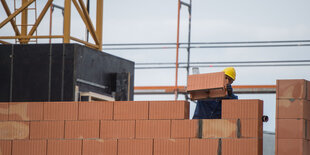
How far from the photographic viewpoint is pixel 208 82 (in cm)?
847

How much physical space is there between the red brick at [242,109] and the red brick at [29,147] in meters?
2.53

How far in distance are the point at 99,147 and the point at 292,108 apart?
2.56m

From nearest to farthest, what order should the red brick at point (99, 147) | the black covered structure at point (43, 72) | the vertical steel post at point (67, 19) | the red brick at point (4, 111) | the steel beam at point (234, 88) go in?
the red brick at point (99, 147) < the red brick at point (4, 111) < the black covered structure at point (43, 72) < the vertical steel post at point (67, 19) < the steel beam at point (234, 88)

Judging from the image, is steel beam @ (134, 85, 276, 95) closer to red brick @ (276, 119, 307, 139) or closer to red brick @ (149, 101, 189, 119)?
red brick @ (149, 101, 189, 119)

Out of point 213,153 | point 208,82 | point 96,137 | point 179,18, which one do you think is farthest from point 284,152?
point 179,18

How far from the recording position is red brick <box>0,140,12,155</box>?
8906 millimetres

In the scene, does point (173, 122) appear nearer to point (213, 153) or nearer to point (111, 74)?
point (213, 153)

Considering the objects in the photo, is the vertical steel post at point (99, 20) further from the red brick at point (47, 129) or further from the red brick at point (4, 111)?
the red brick at point (47, 129)

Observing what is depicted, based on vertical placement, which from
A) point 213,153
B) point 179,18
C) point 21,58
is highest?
point 179,18

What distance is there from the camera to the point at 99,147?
8523 millimetres

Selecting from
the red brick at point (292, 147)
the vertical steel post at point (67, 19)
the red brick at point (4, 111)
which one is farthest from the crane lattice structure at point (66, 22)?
the red brick at point (292, 147)

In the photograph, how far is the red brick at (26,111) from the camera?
8.90 m

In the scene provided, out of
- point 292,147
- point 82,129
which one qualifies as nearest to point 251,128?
point 292,147

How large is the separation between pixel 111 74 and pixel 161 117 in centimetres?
387
